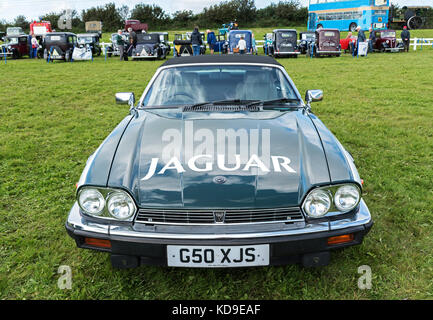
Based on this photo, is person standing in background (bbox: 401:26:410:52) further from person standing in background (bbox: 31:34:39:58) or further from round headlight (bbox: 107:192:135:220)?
round headlight (bbox: 107:192:135:220)

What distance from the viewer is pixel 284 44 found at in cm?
1809

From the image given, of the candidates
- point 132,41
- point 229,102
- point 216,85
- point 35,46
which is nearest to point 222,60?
point 216,85

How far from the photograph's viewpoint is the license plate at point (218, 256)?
1839 millimetres

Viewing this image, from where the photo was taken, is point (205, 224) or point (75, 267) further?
point (75, 267)

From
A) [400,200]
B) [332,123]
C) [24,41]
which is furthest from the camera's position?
[24,41]

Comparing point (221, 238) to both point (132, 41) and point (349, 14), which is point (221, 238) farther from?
point (349, 14)

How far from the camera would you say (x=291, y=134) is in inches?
96.1

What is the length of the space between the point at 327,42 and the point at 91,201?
1826cm

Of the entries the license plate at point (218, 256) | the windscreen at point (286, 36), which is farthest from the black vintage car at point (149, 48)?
the license plate at point (218, 256)

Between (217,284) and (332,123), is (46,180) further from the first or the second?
(332,123)

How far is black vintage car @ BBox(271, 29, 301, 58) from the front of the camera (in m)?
18.0

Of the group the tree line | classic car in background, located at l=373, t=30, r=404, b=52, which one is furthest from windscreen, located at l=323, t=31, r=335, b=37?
the tree line

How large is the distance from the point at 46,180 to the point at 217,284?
2547mm
